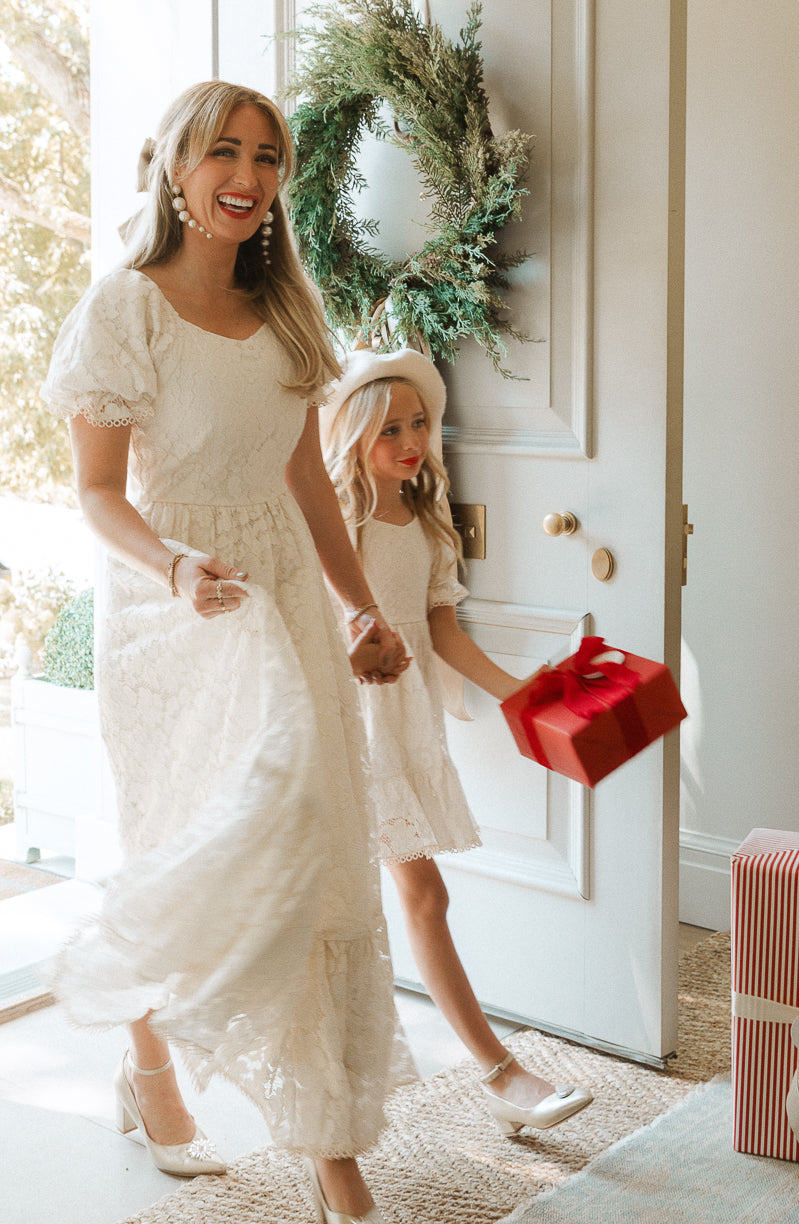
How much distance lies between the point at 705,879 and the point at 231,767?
1.85 m

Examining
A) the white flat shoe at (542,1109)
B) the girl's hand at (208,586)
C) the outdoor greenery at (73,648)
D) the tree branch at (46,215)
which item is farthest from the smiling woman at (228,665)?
the tree branch at (46,215)

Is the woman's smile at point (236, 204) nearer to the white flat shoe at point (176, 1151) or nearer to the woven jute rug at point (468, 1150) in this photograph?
the white flat shoe at point (176, 1151)

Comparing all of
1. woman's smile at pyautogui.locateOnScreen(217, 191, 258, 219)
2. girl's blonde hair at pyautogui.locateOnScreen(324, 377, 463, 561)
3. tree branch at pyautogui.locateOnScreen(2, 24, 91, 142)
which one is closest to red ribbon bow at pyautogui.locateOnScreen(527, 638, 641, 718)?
girl's blonde hair at pyautogui.locateOnScreen(324, 377, 463, 561)

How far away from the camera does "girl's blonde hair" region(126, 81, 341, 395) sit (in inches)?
69.7

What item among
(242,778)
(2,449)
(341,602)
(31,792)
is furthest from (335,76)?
(2,449)

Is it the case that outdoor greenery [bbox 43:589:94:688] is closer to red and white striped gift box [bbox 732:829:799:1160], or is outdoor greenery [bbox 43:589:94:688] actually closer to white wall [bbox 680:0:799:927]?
white wall [bbox 680:0:799:927]

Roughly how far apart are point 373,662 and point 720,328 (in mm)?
1494

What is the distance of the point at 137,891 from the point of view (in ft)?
5.15

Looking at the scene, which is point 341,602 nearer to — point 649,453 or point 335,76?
point 649,453

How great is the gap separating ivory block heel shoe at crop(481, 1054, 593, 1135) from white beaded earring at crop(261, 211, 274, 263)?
1.45 metres

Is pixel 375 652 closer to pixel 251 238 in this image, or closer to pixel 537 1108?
pixel 251 238

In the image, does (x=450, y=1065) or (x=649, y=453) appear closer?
(x=649, y=453)

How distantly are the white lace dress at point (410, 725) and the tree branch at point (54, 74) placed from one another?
3.31 metres

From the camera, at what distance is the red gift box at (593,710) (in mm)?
1855
